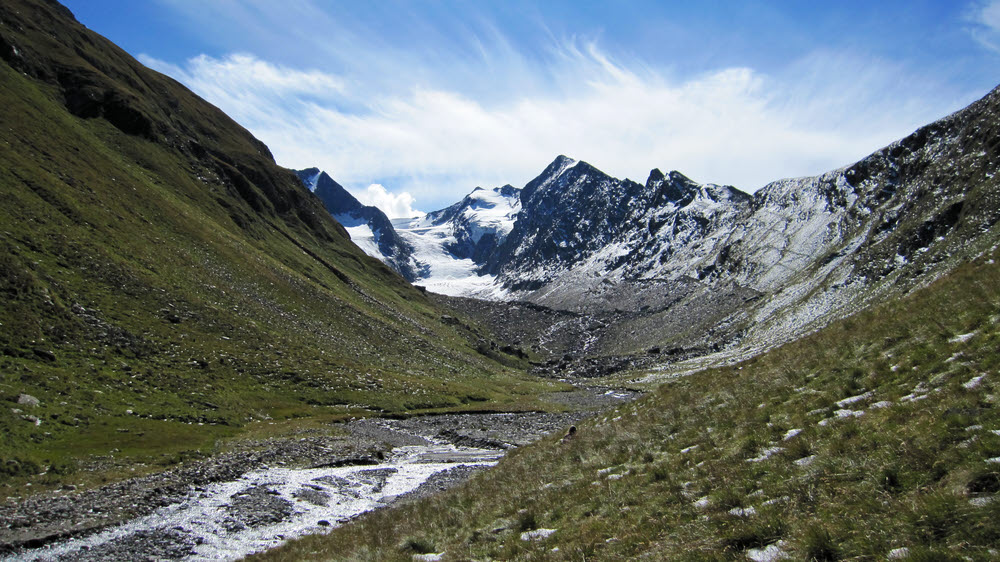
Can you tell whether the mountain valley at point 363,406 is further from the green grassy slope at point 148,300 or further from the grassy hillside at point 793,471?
the green grassy slope at point 148,300

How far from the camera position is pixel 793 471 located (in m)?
9.39

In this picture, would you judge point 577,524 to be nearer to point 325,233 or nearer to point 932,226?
point 932,226

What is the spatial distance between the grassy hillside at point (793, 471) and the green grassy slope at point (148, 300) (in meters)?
24.3

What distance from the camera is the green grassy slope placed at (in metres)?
36.3

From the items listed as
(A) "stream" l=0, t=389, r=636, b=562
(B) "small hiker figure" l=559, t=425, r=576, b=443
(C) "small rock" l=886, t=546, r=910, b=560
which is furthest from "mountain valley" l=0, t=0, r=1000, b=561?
(B) "small hiker figure" l=559, t=425, r=576, b=443

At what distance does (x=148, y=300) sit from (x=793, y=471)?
65.3 meters

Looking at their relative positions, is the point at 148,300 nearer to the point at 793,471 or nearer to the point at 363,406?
the point at 363,406

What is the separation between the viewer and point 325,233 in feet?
561

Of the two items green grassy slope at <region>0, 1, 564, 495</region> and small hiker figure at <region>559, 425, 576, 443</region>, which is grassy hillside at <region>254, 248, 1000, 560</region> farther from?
green grassy slope at <region>0, 1, 564, 495</region>

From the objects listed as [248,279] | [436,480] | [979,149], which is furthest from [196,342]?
[979,149]

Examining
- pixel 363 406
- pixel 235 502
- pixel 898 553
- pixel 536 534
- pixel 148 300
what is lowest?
pixel 363 406

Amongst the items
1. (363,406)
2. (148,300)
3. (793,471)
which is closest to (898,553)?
(793,471)

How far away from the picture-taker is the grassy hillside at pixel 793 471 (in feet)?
21.9

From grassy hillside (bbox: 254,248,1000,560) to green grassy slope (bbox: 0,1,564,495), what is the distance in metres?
24.3
